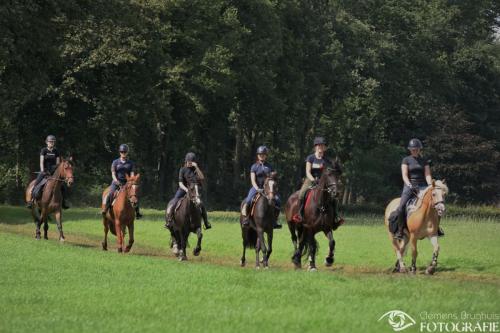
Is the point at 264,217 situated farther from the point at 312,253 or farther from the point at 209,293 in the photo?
the point at 209,293

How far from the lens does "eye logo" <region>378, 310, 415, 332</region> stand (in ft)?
51.0

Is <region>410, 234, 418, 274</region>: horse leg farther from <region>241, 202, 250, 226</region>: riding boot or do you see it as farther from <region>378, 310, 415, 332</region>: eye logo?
<region>378, 310, 415, 332</region>: eye logo

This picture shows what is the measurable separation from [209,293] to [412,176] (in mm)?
8763

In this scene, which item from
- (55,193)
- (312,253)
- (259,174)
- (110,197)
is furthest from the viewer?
(55,193)

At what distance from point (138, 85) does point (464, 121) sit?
1498 inches

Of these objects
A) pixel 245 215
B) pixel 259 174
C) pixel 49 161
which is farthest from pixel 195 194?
pixel 49 161

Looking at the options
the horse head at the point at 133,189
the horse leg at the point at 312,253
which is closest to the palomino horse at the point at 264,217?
the horse leg at the point at 312,253

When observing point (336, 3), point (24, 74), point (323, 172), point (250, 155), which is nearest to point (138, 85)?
point (24, 74)

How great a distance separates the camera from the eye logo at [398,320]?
612 inches

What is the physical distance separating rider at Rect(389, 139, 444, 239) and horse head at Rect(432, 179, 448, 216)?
0.69ft

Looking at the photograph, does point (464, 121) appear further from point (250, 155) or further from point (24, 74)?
point (24, 74)

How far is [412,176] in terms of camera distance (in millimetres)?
26359

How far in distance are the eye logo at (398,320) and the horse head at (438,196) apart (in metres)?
9.51

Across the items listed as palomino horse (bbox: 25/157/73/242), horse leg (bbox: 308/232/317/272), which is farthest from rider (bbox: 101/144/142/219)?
horse leg (bbox: 308/232/317/272)
